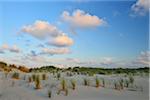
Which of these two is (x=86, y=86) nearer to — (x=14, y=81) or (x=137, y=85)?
(x=137, y=85)

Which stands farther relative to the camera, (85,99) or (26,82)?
(26,82)

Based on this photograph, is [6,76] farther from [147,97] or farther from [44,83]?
[147,97]

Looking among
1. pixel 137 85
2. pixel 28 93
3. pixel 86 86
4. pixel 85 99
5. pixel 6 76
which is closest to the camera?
pixel 85 99

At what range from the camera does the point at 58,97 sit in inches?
251

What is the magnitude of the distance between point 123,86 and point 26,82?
2.73 metres

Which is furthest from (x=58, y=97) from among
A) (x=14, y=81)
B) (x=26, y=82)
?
(x=14, y=81)

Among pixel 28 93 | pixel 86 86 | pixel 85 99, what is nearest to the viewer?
pixel 85 99

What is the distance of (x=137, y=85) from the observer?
325 inches

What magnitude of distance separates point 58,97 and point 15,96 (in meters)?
1.07

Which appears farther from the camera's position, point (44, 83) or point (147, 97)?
point (44, 83)

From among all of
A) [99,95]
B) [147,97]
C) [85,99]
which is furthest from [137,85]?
[85,99]

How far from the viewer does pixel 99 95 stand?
6684 mm

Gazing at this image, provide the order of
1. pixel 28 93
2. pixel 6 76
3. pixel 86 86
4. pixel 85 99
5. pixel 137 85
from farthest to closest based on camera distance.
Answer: pixel 6 76 < pixel 137 85 < pixel 86 86 < pixel 28 93 < pixel 85 99

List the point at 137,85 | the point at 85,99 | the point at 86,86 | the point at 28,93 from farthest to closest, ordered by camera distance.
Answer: the point at 137,85 → the point at 86,86 → the point at 28,93 → the point at 85,99
